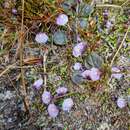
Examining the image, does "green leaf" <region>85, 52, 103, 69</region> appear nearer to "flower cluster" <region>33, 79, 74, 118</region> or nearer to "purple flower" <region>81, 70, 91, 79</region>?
"purple flower" <region>81, 70, 91, 79</region>

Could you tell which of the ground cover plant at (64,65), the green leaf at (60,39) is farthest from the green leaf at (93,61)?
the green leaf at (60,39)

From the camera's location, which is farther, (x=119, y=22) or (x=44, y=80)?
(x=119, y=22)

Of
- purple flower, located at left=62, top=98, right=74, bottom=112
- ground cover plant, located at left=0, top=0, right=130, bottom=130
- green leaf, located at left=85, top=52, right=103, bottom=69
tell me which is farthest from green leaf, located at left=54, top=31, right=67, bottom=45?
purple flower, located at left=62, top=98, right=74, bottom=112

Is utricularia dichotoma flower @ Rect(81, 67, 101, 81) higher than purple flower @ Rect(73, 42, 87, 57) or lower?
lower

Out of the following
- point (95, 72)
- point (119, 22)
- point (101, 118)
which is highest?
point (119, 22)

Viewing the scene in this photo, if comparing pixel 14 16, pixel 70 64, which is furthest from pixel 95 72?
pixel 14 16

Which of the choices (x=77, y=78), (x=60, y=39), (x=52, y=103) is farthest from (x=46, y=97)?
(x=60, y=39)

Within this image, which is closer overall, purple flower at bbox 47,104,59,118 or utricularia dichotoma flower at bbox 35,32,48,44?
purple flower at bbox 47,104,59,118

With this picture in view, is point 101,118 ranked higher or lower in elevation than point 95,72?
lower

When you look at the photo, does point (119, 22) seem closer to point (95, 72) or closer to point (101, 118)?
point (95, 72)
